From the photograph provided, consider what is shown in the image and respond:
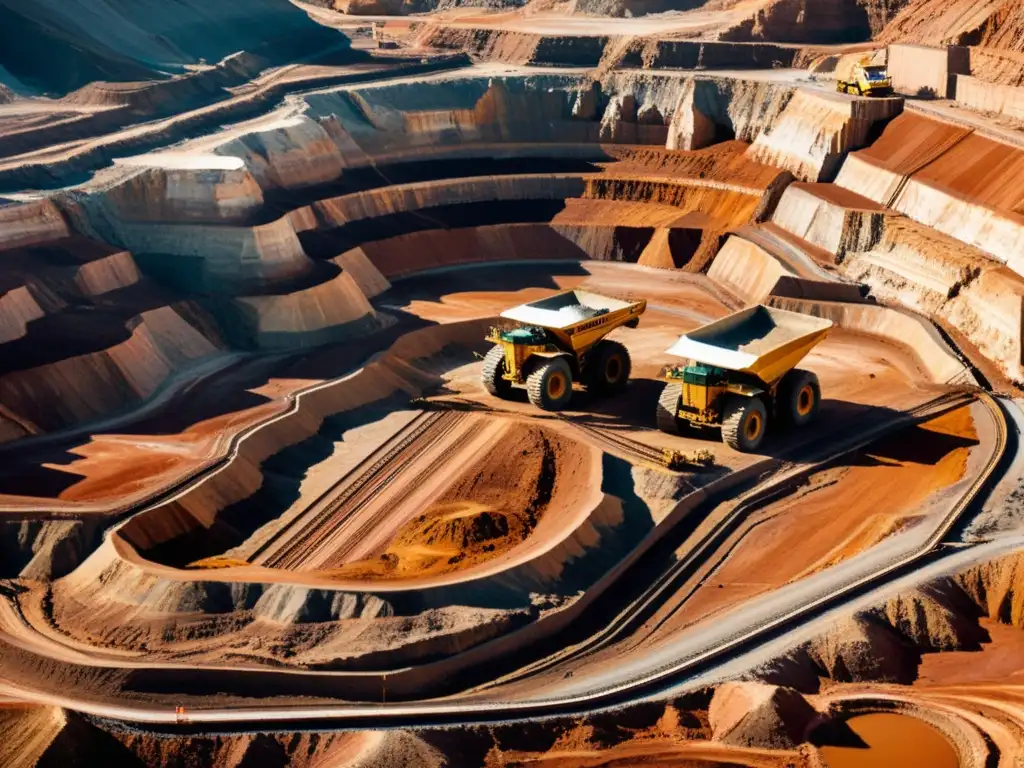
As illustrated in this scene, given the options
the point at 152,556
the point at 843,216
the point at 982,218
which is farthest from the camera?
the point at 843,216

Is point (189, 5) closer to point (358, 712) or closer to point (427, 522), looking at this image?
point (427, 522)

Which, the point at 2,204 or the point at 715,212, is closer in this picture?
the point at 2,204

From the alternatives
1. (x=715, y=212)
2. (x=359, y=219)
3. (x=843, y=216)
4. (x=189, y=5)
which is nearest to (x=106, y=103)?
(x=359, y=219)

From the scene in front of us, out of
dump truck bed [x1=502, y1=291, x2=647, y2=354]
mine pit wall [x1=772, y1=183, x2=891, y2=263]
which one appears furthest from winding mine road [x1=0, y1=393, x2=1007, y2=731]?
mine pit wall [x1=772, y1=183, x2=891, y2=263]

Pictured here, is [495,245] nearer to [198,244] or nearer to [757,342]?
[198,244]

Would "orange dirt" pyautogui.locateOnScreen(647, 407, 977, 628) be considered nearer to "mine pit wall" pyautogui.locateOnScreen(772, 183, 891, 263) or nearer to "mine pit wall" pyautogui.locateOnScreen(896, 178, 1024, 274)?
"mine pit wall" pyautogui.locateOnScreen(896, 178, 1024, 274)

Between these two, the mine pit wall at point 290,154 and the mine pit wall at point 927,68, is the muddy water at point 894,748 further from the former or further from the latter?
the mine pit wall at point 927,68
